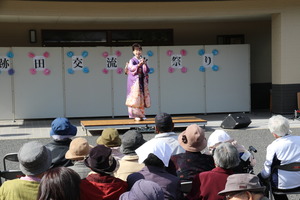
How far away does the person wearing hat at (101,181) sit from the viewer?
345 centimetres

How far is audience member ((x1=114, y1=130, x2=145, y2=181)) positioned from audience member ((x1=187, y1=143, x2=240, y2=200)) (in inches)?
24.0

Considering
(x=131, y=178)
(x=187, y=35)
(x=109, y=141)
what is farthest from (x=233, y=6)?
(x=131, y=178)

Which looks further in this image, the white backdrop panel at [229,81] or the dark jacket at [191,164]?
the white backdrop panel at [229,81]

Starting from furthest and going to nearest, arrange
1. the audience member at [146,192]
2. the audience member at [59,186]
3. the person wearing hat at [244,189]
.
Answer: the person wearing hat at [244,189], the audience member at [146,192], the audience member at [59,186]

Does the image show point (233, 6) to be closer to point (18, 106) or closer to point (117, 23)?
point (117, 23)

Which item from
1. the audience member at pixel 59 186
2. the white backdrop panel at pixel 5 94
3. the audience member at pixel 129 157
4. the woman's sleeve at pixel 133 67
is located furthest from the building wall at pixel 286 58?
the audience member at pixel 59 186

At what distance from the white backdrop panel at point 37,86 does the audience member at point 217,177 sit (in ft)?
31.8

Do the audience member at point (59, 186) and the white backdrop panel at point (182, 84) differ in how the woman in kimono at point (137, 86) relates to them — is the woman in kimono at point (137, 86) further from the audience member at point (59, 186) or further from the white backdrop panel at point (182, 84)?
the audience member at point (59, 186)

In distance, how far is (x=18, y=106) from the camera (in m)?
12.8

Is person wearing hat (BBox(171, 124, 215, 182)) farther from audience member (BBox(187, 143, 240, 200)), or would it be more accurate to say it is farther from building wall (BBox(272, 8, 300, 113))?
building wall (BBox(272, 8, 300, 113))

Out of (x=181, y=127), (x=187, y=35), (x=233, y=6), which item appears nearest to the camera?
(x=181, y=127)

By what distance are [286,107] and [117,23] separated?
17.5ft

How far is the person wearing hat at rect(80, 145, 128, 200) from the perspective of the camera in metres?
3.45

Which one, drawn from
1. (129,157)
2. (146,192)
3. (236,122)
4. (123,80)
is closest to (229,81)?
(123,80)
